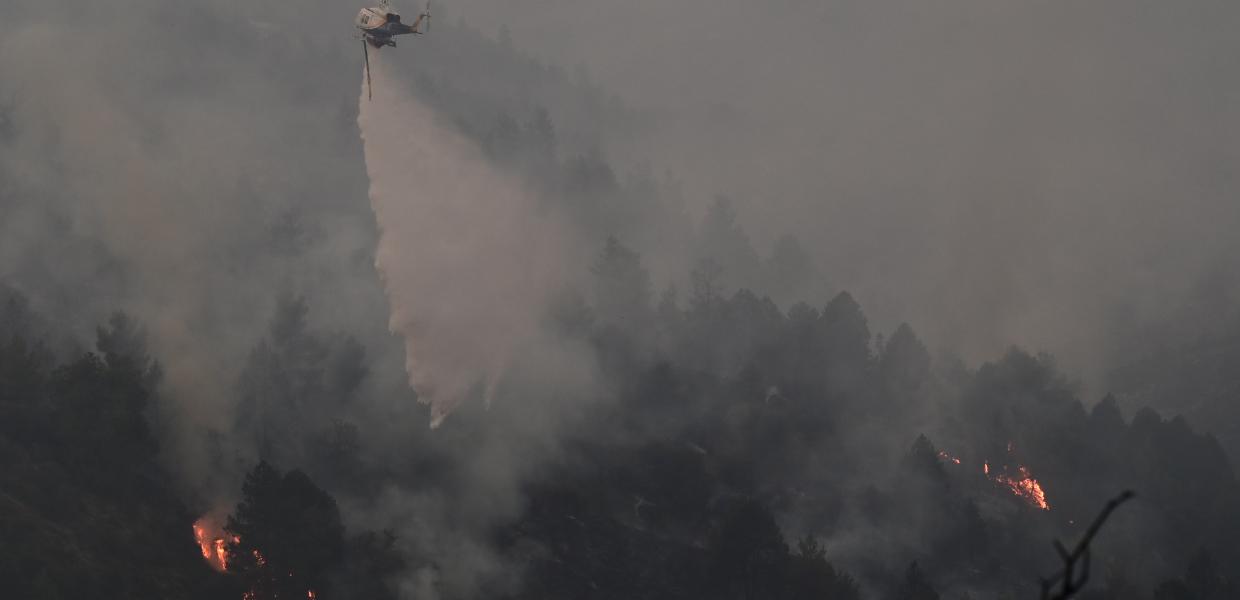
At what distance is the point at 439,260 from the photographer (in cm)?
9881

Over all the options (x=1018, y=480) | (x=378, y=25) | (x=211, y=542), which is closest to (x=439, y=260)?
(x=211, y=542)

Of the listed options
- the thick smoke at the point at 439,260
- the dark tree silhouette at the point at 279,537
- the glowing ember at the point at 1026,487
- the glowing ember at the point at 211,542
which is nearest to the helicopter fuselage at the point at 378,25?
the thick smoke at the point at 439,260

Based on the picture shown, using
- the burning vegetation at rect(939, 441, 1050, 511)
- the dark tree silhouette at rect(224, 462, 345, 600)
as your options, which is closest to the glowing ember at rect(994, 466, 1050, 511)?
the burning vegetation at rect(939, 441, 1050, 511)

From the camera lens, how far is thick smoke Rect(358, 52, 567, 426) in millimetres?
91250

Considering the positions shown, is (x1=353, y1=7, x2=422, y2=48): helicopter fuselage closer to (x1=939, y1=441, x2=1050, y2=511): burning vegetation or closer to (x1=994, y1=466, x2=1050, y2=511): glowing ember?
(x1=939, y1=441, x2=1050, y2=511): burning vegetation

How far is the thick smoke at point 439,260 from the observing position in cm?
9125

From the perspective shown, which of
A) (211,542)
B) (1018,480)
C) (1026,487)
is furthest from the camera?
(1018,480)

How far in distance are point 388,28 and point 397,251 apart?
26077 millimetres

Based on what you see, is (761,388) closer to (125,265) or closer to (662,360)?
(662,360)

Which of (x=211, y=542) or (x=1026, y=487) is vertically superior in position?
(x=1026, y=487)

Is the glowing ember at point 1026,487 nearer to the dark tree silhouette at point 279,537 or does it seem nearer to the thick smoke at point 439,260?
the thick smoke at point 439,260

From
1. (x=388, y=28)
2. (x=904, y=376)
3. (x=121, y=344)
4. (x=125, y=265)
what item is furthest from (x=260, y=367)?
(x=904, y=376)

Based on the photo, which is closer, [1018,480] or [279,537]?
[279,537]

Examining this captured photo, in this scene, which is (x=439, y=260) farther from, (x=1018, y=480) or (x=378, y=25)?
(x=1018, y=480)
